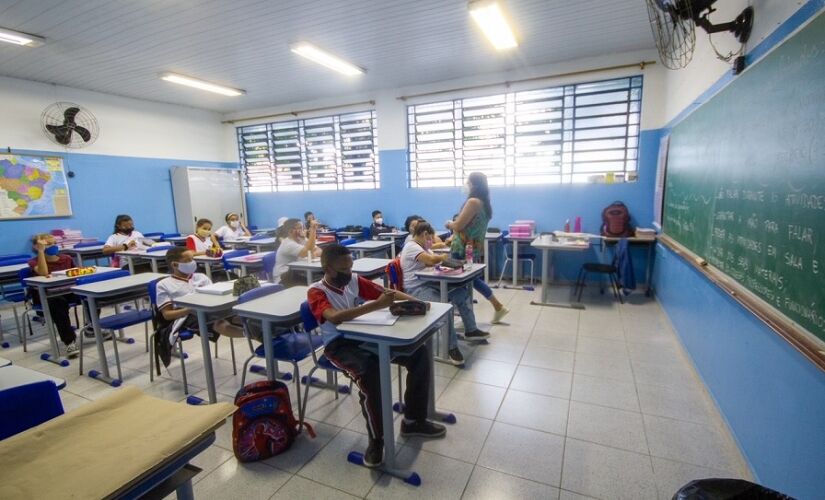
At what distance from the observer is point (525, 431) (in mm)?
2283

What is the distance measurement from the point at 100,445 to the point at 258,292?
1837mm

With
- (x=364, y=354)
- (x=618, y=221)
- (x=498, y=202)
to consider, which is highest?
(x=498, y=202)

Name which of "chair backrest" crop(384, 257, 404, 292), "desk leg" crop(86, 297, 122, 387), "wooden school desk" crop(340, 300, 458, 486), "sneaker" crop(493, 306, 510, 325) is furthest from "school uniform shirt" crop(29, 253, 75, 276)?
"sneaker" crop(493, 306, 510, 325)

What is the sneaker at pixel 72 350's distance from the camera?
11.7 feet

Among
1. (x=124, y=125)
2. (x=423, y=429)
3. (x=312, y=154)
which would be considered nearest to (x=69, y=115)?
(x=124, y=125)

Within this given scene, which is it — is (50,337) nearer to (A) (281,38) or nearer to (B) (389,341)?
(B) (389,341)

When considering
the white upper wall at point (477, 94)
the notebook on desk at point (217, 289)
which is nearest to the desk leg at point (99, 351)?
the notebook on desk at point (217, 289)

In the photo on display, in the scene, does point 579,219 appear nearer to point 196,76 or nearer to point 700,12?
point 700,12

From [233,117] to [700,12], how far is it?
8.46m

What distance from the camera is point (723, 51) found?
264 centimetres

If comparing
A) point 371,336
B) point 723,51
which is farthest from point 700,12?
point 371,336

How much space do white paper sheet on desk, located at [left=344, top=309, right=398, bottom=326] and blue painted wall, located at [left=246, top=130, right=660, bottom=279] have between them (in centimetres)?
455

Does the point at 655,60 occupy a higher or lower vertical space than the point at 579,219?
higher

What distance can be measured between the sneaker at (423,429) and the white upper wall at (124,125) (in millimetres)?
7031
